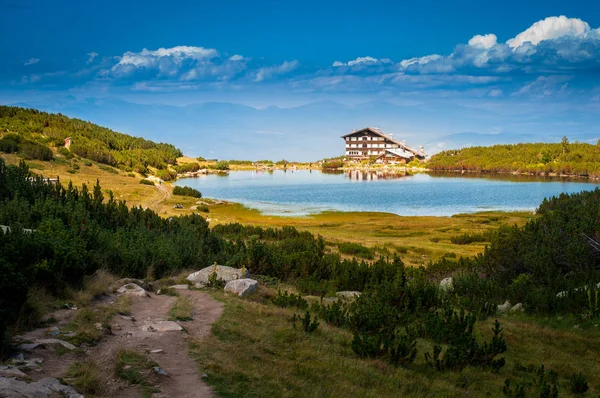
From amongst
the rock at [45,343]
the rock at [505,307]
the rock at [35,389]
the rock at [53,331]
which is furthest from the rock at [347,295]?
the rock at [35,389]

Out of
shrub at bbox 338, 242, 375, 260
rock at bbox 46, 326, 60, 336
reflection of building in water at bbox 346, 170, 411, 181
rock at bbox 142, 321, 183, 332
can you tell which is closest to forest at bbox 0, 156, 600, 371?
rock at bbox 46, 326, 60, 336

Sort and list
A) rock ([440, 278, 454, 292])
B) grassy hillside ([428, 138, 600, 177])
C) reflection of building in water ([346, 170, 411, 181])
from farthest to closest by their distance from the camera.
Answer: grassy hillside ([428, 138, 600, 177])
reflection of building in water ([346, 170, 411, 181])
rock ([440, 278, 454, 292])

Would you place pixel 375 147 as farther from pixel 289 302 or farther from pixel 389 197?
pixel 289 302

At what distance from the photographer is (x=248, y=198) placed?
2699 inches

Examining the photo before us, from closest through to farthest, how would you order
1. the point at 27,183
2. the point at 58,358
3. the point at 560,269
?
the point at 58,358, the point at 560,269, the point at 27,183

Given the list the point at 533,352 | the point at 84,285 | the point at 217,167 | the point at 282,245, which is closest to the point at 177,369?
the point at 84,285

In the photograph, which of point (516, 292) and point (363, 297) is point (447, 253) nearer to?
point (516, 292)

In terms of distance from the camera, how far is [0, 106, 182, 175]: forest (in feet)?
191

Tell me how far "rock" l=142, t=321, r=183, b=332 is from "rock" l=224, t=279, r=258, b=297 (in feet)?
14.2

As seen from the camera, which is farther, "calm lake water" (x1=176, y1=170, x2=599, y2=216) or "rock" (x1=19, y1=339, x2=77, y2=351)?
"calm lake water" (x1=176, y1=170, x2=599, y2=216)

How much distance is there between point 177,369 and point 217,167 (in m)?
129

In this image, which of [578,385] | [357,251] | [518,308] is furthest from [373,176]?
[578,385]

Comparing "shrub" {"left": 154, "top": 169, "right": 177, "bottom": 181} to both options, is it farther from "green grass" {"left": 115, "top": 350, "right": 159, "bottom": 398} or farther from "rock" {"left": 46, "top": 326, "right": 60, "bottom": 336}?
"green grass" {"left": 115, "top": 350, "right": 159, "bottom": 398}

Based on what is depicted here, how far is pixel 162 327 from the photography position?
9.30 metres
